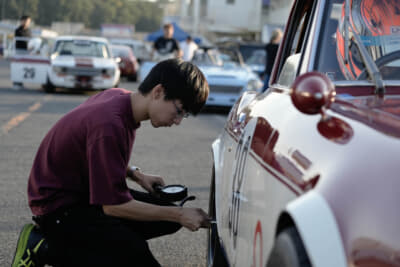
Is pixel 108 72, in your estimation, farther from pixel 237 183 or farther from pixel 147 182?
pixel 237 183

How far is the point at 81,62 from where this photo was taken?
1881 cm

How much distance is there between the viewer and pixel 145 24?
467ft

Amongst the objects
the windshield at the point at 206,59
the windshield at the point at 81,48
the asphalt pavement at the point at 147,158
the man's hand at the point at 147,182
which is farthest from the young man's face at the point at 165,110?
the windshield at the point at 81,48

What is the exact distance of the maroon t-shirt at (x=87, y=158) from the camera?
299cm

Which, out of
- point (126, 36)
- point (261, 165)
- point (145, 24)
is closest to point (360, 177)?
point (261, 165)

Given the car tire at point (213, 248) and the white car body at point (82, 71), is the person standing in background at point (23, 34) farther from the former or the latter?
the car tire at point (213, 248)

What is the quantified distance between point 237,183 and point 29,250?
1024 mm

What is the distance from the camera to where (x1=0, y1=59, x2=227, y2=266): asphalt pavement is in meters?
4.57

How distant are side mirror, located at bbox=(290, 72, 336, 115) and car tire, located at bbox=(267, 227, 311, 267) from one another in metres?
0.34

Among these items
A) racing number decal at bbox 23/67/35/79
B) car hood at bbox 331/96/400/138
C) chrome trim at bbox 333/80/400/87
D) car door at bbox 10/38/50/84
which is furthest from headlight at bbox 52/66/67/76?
car hood at bbox 331/96/400/138

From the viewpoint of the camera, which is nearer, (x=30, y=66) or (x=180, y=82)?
(x=180, y=82)

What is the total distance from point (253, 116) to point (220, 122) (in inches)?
402

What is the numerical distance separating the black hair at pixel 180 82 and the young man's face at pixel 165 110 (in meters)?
0.02

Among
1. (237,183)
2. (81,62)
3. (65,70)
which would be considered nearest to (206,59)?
(81,62)
